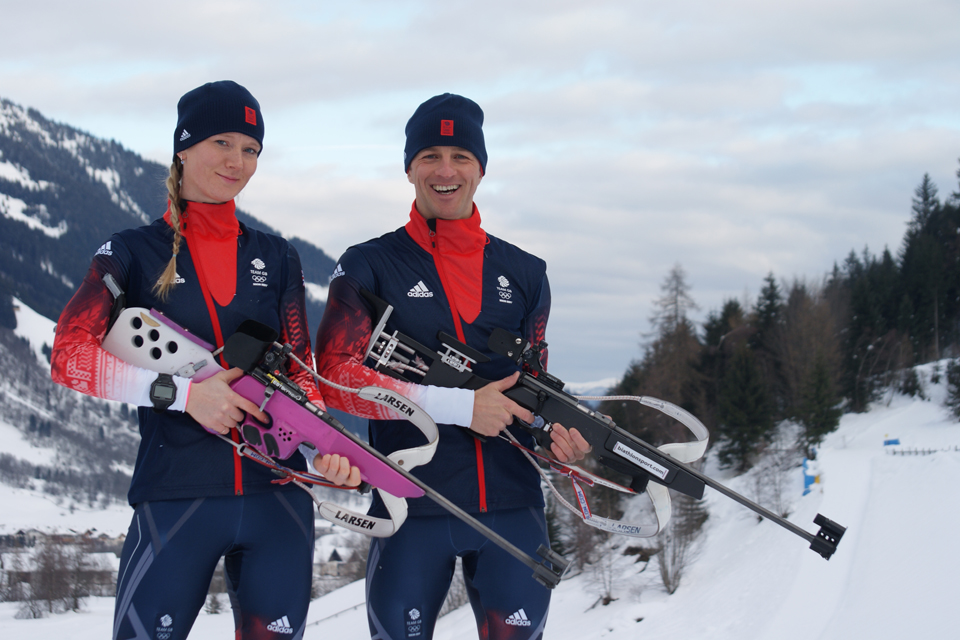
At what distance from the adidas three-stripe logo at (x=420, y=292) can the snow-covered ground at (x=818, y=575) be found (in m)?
13.3

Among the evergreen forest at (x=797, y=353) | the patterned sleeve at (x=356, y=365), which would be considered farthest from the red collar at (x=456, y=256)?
the evergreen forest at (x=797, y=353)

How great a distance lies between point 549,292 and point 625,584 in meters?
32.9

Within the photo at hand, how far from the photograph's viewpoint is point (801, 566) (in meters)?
24.2

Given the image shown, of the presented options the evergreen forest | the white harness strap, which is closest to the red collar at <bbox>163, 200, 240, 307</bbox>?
the white harness strap

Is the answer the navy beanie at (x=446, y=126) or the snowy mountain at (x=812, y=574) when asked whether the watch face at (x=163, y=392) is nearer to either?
the navy beanie at (x=446, y=126)

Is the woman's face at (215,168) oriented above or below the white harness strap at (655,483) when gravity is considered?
above

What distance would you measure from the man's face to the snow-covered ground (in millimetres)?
13391

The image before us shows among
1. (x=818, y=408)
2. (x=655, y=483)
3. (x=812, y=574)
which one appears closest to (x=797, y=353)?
(x=818, y=408)

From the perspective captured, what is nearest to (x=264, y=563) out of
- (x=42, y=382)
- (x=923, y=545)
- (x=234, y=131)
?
(x=234, y=131)

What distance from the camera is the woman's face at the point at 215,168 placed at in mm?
3693

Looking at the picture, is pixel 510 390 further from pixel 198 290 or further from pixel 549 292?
pixel 198 290

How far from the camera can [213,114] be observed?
3.68 m

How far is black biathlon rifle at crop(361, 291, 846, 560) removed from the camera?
12.5 ft

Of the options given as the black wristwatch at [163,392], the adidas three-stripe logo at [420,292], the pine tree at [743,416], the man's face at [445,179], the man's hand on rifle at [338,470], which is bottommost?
the pine tree at [743,416]
